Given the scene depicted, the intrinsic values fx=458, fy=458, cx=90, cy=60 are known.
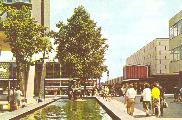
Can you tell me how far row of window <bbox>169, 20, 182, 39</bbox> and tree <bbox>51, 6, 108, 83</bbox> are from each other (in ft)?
38.1

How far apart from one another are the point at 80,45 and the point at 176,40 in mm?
15636

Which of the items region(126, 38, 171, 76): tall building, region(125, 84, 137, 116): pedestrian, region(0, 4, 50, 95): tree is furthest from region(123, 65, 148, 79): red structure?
region(125, 84, 137, 116): pedestrian

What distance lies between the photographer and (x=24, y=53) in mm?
45125

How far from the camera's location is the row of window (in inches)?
2617

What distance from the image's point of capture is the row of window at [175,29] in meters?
66.5

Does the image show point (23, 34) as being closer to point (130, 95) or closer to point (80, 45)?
point (130, 95)

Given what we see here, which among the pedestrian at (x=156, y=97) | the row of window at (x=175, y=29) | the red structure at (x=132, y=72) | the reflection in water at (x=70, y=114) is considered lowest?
the reflection in water at (x=70, y=114)

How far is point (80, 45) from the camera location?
7494 centimetres

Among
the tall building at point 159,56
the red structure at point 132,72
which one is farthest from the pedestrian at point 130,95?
the tall building at point 159,56

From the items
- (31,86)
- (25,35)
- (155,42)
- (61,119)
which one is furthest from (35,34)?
(155,42)

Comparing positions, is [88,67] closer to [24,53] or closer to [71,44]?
[71,44]

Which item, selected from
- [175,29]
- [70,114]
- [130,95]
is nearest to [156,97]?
[130,95]

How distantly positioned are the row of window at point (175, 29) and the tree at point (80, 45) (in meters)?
11.6

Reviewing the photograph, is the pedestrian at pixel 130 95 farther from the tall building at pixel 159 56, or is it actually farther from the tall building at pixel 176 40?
the tall building at pixel 159 56
